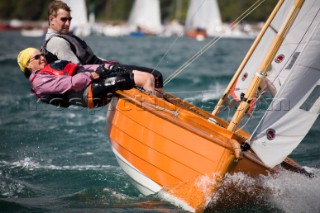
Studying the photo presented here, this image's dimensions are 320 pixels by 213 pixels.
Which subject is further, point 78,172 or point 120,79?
point 78,172

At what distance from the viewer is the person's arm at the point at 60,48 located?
6.02 meters

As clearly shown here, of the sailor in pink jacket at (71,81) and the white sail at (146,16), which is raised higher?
the sailor in pink jacket at (71,81)

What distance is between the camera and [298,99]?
5.18 metres

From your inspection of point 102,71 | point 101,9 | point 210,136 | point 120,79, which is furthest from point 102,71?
point 101,9

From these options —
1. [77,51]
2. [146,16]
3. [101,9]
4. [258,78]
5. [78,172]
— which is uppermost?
[258,78]

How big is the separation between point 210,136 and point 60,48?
1.97 m

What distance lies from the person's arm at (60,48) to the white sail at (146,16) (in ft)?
162

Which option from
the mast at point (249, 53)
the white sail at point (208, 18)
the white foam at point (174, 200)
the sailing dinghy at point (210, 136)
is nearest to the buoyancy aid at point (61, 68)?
the sailing dinghy at point (210, 136)

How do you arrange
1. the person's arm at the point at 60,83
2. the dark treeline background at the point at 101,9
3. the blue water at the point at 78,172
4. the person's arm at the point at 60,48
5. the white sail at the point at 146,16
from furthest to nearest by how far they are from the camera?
1. the dark treeline background at the point at 101,9
2. the white sail at the point at 146,16
3. the person's arm at the point at 60,48
4. the person's arm at the point at 60,83
5. the blue water at the point at 78,172

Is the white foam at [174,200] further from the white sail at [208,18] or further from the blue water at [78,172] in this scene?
the white sail at [208,18]

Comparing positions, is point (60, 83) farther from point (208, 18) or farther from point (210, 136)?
point (208, 18)

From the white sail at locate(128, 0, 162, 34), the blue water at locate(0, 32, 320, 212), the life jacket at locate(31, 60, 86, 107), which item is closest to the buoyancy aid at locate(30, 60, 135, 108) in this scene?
the life jacket at locate(31, 60, 86, 107)

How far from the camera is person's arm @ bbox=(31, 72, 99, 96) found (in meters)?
5.73

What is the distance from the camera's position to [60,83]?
5.72 meters
